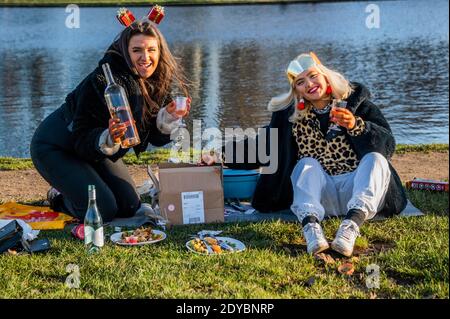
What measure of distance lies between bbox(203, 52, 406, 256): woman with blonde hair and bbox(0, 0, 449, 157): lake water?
4.68m

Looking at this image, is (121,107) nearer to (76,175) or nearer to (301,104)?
(76,175)

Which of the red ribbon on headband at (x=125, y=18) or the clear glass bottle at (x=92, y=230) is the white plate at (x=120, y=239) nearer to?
the clear glass bottle at (x=92, y=230)

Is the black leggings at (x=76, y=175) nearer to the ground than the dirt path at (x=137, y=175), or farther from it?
farther from it

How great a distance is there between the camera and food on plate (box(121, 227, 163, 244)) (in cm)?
488

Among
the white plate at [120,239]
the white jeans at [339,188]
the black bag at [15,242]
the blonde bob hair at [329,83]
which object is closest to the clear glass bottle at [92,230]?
the white plate at [120,239]

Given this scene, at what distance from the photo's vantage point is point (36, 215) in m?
5.80

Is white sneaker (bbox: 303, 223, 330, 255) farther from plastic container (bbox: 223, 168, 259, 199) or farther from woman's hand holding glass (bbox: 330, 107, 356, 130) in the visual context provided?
plastic container (bbox: 223, 168, 259, 199)

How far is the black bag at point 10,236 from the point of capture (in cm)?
471

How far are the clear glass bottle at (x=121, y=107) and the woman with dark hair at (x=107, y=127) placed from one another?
0.12 meters

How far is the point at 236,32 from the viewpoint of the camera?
27766 millimetres

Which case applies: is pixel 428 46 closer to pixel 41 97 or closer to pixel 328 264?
pixel 41 97
